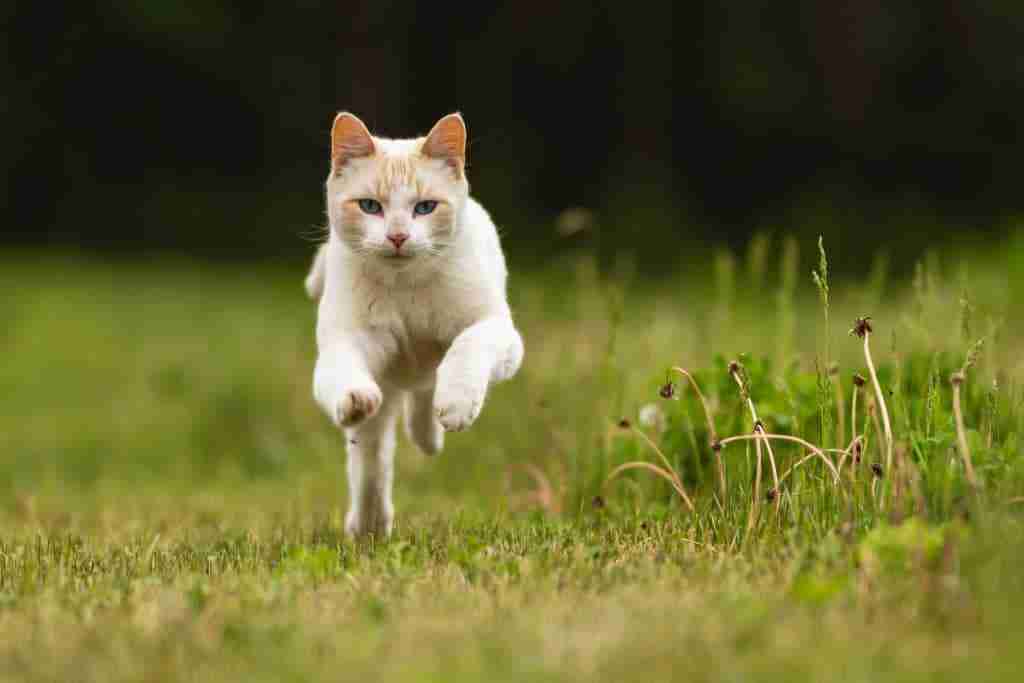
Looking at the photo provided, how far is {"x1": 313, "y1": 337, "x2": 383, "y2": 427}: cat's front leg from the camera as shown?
3209 mm

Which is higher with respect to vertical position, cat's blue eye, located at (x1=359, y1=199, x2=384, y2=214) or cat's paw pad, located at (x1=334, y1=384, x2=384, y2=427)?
cat's blue eye, located at (x1=359, y1=199, x2=384, y2=214)

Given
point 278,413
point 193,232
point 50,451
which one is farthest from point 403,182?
point 193,232

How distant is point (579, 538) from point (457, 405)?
567mm

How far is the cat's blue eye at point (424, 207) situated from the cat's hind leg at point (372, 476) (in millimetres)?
810

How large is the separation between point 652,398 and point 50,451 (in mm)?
4445

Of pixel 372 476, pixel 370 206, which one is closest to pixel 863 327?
pixel 370 206

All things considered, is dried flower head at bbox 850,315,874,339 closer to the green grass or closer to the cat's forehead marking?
the green grass

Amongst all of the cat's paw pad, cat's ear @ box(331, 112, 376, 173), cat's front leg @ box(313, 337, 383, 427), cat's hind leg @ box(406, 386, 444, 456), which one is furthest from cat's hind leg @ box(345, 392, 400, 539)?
the cat's paw pad

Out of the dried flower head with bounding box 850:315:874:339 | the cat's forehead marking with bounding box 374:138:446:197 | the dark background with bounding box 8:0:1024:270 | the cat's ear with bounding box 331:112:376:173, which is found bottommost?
the dried flower head with bounding box 850:315:874:339

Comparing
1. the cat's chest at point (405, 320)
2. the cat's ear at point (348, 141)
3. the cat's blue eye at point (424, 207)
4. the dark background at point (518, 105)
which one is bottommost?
the cat's chest at point (405, 320)

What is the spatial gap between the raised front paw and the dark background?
14853mm

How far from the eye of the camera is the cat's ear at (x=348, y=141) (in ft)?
12.1

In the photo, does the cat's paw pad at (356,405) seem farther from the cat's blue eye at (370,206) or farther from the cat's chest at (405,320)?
the cat's blue eye at (370,206)

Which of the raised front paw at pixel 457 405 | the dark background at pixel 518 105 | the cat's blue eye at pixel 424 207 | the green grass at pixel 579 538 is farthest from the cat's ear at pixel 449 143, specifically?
the dark background at pixel 518 105
